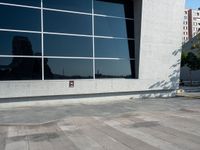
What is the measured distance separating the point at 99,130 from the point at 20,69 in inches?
317

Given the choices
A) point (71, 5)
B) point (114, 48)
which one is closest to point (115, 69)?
point (114, 48)

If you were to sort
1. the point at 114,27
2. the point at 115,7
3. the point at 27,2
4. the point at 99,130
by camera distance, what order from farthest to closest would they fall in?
1. the point at 115,7
2. the point at 114,27
3. the point at 27,2
4. the point at 99,130

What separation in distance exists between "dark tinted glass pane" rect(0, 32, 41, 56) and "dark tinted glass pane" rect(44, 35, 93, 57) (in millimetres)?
603

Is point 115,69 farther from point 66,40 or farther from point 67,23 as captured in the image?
point 67,23

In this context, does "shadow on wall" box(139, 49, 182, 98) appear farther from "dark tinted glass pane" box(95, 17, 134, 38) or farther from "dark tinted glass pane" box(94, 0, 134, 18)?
"dark tinted glass pane" box(94, 0, 134, 18)

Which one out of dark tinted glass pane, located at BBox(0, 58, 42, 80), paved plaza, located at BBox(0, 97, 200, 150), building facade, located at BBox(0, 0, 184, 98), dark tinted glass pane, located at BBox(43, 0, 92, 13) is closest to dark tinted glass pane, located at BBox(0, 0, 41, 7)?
building facade, located at BBox(0, 0, 184, 98)

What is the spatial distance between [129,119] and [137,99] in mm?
7977

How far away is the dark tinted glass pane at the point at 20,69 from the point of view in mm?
15594

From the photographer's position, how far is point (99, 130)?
984cm

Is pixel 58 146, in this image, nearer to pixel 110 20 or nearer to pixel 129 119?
pixel 129 119

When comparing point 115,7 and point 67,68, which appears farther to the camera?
point 115,7

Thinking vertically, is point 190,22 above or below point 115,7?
above

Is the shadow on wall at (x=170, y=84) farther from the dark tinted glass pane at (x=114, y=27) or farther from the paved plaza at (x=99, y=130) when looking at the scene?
the paved plaza at (x=99, y=130)

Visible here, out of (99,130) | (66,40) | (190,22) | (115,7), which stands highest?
(190,22)
